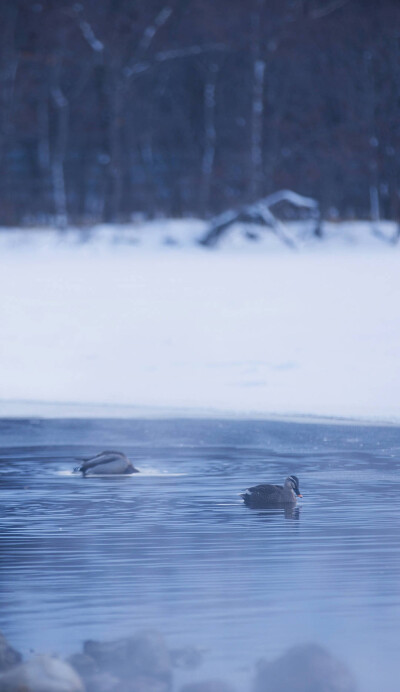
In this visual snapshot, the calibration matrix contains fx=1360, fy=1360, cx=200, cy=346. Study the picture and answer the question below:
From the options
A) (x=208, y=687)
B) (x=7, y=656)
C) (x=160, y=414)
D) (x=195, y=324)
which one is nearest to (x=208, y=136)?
(x=195, y=324)

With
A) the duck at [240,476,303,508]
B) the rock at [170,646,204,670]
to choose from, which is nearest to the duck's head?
the duck at [240,476,303,508]

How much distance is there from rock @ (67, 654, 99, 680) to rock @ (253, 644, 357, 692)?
28.2 inches

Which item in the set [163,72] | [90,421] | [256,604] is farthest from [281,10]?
[256,604]

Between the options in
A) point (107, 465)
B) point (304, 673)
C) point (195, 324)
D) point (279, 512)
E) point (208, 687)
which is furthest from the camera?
point (195, 324)

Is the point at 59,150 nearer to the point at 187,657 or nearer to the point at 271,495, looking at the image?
the point at 271,495

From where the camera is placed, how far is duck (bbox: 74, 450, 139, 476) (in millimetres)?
11867

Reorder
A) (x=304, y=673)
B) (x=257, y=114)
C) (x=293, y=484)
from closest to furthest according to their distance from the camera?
1. (x=304, y=673)
2. (x=293, y=484)
3. (x=257, y=114)

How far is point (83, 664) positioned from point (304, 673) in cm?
97

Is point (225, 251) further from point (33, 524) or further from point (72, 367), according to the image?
point (33, 524)

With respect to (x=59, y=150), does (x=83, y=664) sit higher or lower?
lower

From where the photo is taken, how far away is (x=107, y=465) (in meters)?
11.9

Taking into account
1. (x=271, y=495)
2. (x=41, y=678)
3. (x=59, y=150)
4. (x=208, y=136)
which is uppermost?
(x=208, y=136)

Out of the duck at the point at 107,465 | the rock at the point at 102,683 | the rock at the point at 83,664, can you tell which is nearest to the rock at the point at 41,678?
the rock at the point at 102,683

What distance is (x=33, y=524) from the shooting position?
950 cm
